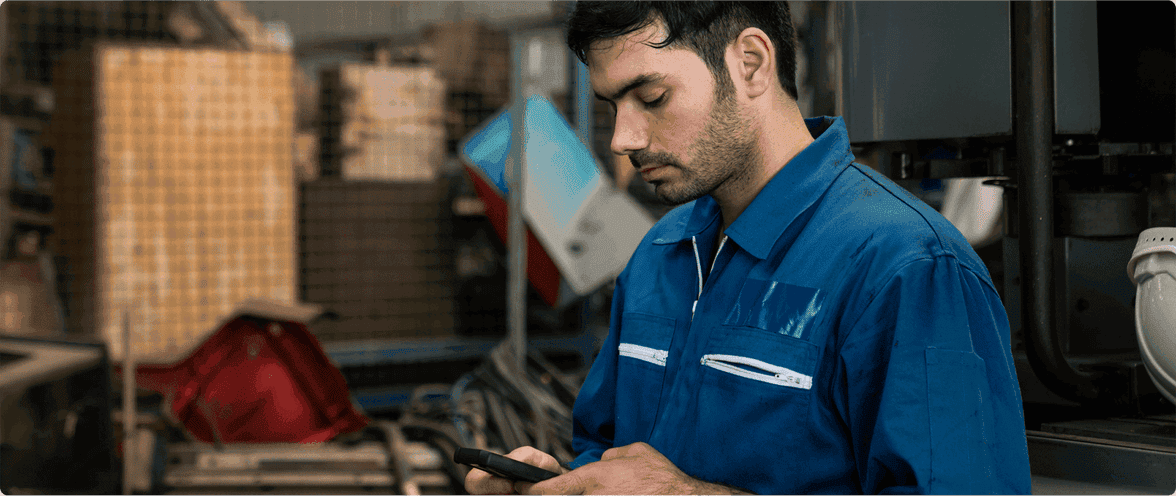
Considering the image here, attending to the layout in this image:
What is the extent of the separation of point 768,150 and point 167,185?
3.55m

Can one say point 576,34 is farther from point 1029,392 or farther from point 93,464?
point 93,464

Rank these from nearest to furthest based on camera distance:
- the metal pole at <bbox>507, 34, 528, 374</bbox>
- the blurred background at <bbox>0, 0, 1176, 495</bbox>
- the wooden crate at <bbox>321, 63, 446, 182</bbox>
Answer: the blurred background at <bbox>0, 0, 1176, 495</bbox>
the metal pole at <bbox>507, 34, 528, 374</bbox>
the wooden crate at <bbox>321, 63, 446, 182</bbox>

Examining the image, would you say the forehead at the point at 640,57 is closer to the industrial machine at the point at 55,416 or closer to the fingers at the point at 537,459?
the fingers at the point at 537,459

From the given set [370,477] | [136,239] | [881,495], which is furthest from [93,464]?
[881,495]

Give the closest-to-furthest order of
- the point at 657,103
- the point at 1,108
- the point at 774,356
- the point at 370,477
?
the point at 774,356 < the point at 657,103 < the point at 370,477 < the point at 1,108

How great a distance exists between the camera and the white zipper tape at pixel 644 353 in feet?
3.44

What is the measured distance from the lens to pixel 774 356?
0.88 metres

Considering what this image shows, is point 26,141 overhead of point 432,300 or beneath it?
overhead

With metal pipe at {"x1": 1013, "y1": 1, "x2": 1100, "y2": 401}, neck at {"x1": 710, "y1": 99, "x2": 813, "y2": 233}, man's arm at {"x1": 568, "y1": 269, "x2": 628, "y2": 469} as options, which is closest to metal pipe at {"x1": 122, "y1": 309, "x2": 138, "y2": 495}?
man's arm at {"x1": 568, "y1": 269, "x2": 628, "y2": 469}

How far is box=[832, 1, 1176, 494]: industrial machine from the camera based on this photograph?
3.84 feet

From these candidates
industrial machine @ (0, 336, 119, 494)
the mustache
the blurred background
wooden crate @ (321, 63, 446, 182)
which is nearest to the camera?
the mustache

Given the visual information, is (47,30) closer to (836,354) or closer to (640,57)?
(640,57)

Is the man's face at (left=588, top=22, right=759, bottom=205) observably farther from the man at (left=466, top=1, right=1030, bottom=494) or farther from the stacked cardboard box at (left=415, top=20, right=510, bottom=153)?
the stacked cardboard box at (left=415, top=20, right=510, bottom=153)

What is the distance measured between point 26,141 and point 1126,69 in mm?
4106
